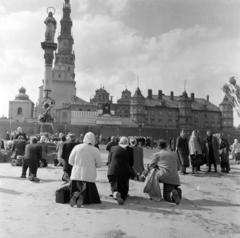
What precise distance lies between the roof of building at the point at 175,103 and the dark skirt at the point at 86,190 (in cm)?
6967

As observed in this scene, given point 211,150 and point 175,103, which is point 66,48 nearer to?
point 175,103

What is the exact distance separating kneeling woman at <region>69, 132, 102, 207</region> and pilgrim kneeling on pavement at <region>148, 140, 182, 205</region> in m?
1.47

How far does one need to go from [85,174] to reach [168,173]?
191 cm

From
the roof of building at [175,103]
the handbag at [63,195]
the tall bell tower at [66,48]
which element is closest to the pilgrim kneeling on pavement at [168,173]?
the handbag at [63,195]

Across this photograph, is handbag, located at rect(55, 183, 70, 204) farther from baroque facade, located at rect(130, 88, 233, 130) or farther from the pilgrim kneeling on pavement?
baroque facade, located at rect(130, 88, 233, 130)

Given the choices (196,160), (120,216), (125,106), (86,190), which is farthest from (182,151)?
(125,106)

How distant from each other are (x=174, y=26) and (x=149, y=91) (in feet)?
228

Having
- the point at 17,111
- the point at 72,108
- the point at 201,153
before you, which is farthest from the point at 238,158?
the point at 17,111

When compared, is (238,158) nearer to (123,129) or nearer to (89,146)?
(89,146)

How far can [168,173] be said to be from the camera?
6.25 m

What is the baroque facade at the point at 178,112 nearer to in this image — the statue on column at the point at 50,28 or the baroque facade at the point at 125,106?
the baroque facade at the point at 125,106

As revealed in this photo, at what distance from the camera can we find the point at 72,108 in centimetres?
6438

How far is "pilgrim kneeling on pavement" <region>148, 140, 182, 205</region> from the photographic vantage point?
6.24 metres

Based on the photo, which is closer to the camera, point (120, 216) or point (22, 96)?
point (120, 216)
